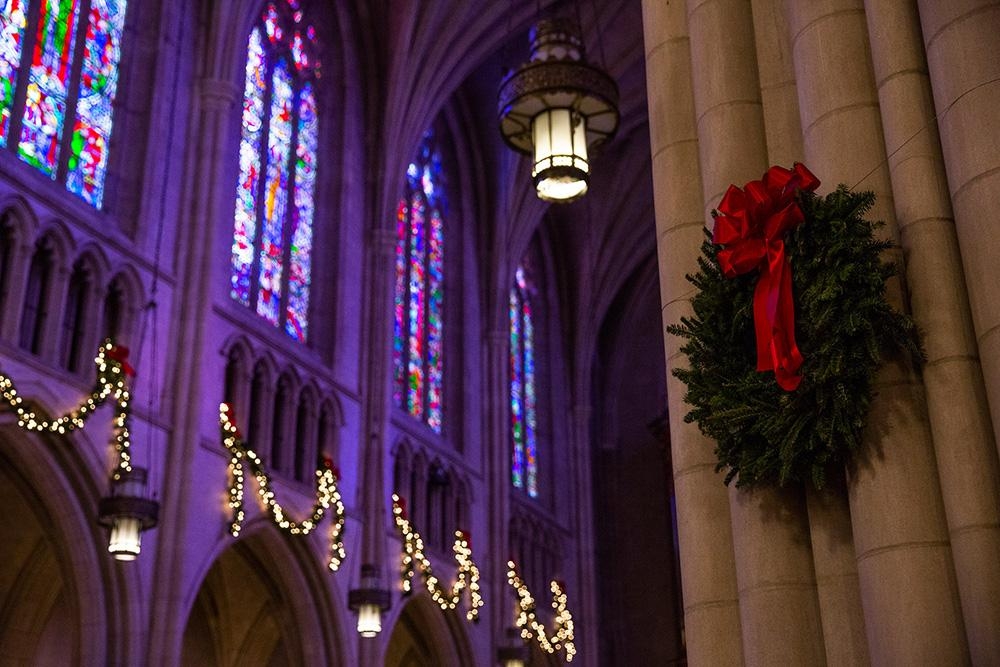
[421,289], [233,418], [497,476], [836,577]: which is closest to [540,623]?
[497,476]

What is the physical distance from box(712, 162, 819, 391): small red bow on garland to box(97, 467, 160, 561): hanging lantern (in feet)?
29.2

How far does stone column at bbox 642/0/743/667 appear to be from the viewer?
5.42m

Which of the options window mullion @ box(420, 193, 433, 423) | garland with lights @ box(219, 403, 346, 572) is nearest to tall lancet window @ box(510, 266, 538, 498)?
window mullion @ box(420, 193, 433, 423)

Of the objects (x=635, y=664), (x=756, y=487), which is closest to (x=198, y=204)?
(x=756, y=487)

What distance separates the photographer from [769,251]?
4723mm

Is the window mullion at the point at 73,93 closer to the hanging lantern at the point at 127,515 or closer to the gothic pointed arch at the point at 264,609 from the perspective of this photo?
the hanging lantern at the point at 127,515

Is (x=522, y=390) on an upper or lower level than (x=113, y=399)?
upper

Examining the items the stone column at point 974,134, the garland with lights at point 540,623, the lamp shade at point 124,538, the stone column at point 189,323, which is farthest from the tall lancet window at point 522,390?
the stone column at point 974,134

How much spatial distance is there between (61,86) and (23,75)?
2.01 ft

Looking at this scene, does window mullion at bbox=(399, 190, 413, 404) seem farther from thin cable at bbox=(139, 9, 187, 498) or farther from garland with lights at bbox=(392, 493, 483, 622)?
thin cable at bbox=(139, 9, 187, 498)

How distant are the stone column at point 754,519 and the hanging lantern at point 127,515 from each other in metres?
8.23

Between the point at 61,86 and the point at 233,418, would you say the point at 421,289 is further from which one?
the point at 61,86

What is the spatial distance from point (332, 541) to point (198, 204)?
5.01 meters

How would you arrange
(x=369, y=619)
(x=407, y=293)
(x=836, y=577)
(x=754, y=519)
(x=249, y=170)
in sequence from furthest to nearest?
(x=407, y=293) < (x=249, y=170) < (x=369, y=619) < (x=754, y=519) < (x=836, y=577)
